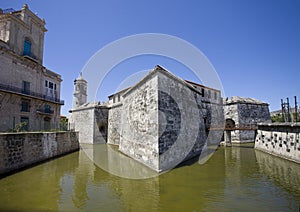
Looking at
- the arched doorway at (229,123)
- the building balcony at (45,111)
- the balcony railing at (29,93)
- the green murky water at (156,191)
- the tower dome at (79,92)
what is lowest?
the green murky water at (156,191)

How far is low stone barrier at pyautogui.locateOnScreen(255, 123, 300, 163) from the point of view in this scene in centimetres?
899

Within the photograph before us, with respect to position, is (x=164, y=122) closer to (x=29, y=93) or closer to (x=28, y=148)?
(x=28, y=148)

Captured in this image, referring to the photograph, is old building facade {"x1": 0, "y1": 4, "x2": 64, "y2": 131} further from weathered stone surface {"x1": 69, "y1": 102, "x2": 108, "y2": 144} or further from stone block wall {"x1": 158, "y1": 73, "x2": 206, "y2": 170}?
stone block wall {"x1": 158, "y1": 73, "x2": 206, "y2": 170}

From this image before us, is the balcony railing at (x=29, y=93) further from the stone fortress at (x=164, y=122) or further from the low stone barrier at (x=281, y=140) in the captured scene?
the low stone barrier at (x=281, y=140)

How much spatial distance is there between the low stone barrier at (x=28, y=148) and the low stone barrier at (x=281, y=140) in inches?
548

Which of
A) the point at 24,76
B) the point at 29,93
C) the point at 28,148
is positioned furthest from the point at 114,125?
the point at 28,148

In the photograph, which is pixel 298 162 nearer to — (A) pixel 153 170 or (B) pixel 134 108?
(A) pixel 153 170

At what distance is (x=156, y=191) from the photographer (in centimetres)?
504

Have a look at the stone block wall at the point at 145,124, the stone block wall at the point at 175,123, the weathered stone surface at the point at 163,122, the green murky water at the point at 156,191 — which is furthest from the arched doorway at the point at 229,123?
the stone block wall at the point at 145,124

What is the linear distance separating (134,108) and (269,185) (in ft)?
26.4

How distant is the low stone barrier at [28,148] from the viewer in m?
6.55

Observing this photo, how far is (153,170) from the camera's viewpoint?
7422 mm

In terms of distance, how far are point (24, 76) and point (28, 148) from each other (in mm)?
10843

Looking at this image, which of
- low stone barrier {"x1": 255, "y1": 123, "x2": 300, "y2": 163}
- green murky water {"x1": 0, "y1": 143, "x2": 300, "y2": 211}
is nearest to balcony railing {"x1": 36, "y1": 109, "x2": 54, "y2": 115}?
green murky water {"x1": 0, "y1": 143, "x2": 300, "y2": 211}
